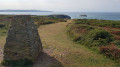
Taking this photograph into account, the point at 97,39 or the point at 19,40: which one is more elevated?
the point at 19,40

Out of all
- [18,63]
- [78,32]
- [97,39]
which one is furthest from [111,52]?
[78,32]

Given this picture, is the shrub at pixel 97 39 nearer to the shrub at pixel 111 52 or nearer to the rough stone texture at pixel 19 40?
the shrub at pixel 111 52

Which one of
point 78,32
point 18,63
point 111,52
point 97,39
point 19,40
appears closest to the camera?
point 19,40

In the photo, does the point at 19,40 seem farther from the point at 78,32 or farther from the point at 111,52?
the point at 78,32

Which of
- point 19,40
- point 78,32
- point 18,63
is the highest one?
point 19,40

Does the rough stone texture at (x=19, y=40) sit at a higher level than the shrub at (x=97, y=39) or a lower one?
higher

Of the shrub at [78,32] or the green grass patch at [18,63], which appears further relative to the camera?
the shrub at [78,32]

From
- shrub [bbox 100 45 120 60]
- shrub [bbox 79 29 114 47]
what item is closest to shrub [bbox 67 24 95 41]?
shrub [bbox 79 29 114 47]

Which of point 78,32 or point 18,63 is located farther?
point 78,32

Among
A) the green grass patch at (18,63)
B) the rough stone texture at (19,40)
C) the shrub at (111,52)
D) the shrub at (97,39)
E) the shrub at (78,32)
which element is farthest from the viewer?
the shrub at (78,32)

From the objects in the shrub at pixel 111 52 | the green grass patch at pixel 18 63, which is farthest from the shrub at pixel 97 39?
the green grass patch at pixel 18 63

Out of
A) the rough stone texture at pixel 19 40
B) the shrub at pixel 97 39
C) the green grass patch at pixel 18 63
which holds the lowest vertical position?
the green grass patch at pixel 18 63

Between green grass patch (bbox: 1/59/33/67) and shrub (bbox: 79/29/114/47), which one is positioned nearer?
green grass patch (bbox: 1/59/33/67)

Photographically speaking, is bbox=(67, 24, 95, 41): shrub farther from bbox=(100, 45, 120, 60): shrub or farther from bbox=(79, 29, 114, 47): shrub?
bbox=(100, 45, 120, 60): shrub
